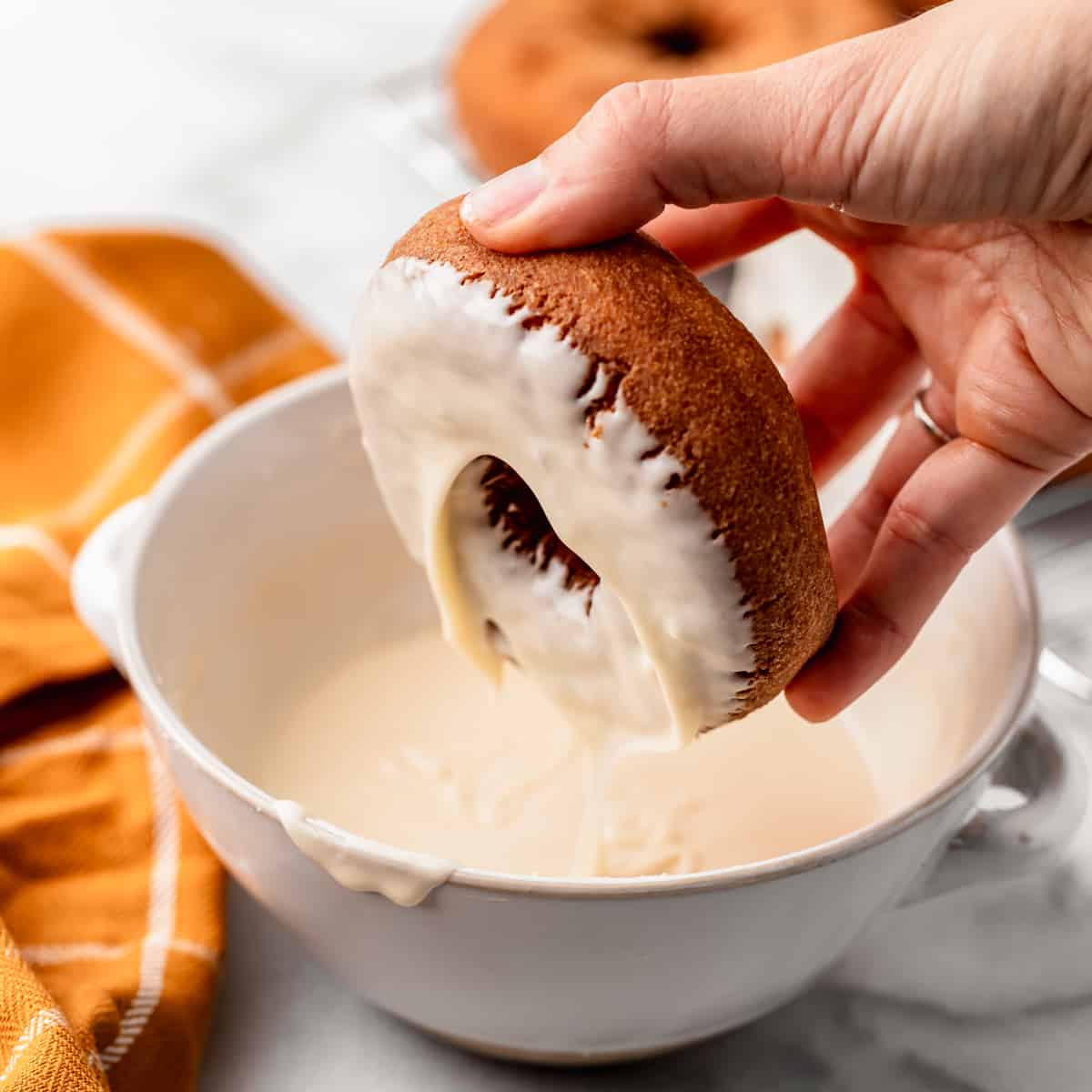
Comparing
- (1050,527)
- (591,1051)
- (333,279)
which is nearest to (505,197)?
(591,1051)

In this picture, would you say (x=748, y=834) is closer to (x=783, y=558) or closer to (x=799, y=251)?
(x=783, y=558)

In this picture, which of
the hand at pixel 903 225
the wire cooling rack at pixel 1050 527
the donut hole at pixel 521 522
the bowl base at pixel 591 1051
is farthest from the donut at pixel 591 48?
the bowl base at pixel 591 1051

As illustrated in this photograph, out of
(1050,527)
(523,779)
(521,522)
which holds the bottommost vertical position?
(1050,527)

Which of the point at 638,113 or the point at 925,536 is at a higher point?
the point at 638,113

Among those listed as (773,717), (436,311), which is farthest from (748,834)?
(436,311)

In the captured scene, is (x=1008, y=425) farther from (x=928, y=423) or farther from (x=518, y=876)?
(x=518, y=876)
